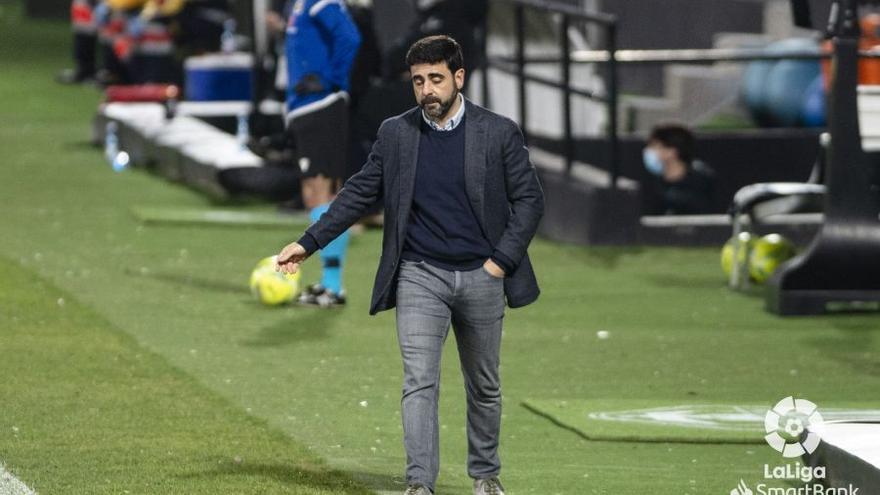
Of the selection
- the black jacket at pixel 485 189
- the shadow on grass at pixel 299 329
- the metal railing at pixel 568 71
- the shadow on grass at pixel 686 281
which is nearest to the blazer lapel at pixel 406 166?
the black jacket at pixel 485 189

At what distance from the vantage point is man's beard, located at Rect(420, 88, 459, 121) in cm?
739

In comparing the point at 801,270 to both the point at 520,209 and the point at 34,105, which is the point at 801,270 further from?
the point at 34,105

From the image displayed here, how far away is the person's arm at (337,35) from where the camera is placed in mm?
13172

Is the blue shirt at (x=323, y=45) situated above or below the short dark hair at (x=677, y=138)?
above

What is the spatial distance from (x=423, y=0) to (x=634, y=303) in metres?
4.10

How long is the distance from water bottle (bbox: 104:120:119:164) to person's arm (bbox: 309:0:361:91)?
8.34 meters

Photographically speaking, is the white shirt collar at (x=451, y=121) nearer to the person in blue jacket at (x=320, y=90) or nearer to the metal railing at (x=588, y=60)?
the person in blue jacket at (x=320, y=90)

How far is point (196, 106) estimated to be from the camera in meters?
22.5

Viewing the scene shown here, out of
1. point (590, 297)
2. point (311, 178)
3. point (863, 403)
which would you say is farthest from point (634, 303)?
point (863, 403)

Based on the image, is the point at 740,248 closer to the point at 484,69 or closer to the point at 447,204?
the point at 484,69

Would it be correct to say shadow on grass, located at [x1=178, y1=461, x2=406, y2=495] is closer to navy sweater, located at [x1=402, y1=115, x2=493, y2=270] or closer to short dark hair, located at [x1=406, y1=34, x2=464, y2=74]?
navy sweater, located at [x1=402, y1=115, x2=493, y2=270]

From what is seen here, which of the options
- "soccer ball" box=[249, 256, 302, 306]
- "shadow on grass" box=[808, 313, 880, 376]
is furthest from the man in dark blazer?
"soccer ball" box=[249, 256, 302, 306]

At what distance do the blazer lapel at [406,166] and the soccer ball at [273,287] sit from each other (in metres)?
5.27

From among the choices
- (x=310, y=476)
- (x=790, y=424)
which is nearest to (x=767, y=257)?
(x=790, y=424)
